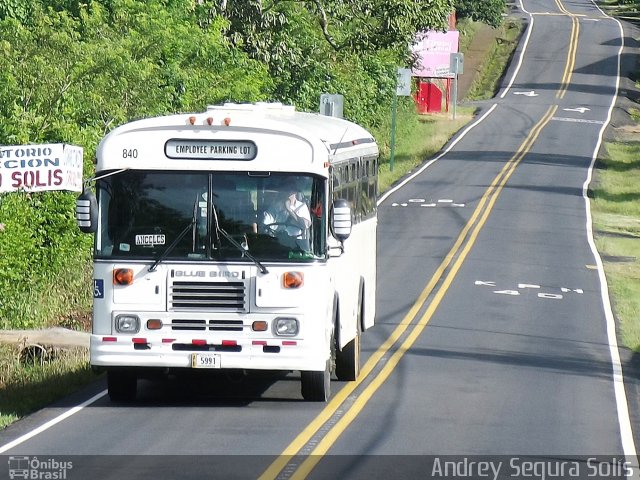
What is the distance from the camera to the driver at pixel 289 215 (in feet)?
47.4

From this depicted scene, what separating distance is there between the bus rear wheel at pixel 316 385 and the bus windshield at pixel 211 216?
54.1 inches

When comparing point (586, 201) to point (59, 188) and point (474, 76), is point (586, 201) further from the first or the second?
point (474, 76)

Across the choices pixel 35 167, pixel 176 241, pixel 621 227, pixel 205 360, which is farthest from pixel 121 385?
pixel 621 227

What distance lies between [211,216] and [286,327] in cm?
143

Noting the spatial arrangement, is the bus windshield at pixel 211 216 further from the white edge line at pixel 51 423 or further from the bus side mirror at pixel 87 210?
the white edge line at pixel 51 423

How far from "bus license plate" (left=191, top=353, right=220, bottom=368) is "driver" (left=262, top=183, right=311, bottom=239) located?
1.47 m

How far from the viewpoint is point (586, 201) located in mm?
45062

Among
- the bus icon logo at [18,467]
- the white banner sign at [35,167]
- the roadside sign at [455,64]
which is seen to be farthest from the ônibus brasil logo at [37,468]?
the roadside sign at [455,64]

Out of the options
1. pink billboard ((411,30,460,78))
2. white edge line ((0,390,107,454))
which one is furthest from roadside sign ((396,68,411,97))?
white edge line ((0,390,107,454))

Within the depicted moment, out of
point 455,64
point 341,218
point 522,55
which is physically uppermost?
point 522,55

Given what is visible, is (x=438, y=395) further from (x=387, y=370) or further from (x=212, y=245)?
(x=212, y=245)

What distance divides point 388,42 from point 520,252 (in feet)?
30.8

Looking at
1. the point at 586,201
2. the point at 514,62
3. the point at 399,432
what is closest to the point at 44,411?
the point at 399,432

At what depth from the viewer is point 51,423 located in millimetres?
13555
